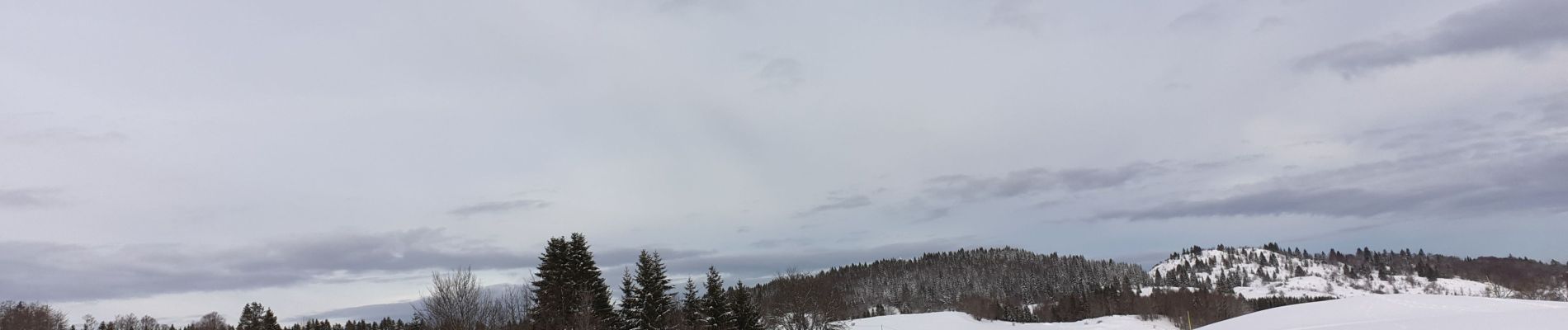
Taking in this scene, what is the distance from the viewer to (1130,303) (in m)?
168

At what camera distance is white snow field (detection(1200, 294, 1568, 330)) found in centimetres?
2073

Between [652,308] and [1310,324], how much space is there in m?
36.9

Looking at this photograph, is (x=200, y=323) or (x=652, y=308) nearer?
Result: (x=652, y=308)

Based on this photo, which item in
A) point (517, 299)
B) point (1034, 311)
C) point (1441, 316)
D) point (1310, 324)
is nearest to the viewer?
point (1441, 316)

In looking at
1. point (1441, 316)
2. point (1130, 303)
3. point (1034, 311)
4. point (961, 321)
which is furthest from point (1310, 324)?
point (1034, 311)

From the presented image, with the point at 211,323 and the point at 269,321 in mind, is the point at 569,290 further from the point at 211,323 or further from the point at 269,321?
the point at 211,323

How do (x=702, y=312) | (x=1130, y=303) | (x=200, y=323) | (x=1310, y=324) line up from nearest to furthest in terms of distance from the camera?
1. (x=1310, y=324)
2. (x=702, y=312)
3. (x=200, y=323)
4. (x=1130, y=303)

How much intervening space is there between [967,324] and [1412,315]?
111 meters

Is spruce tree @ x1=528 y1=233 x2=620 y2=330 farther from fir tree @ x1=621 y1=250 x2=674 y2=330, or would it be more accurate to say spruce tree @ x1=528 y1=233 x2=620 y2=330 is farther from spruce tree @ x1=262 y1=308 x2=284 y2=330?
spruce tree @ x1=262 y1=308 x2=284 y2=330

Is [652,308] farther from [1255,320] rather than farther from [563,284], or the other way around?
[1255,320]

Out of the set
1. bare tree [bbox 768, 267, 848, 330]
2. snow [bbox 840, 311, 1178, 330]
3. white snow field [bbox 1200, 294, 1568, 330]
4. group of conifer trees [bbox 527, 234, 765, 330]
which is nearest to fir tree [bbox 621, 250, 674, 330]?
group of conifer trees [bbox 527, 234, 765, 330]

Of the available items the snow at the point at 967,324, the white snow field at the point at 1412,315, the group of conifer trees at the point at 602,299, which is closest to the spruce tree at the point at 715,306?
the group of conifer trees at the point at 602,299

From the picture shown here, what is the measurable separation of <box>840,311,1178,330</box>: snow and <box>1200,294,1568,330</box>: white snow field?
83744 mm

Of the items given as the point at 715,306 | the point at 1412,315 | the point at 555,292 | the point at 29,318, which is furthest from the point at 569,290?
the point at 29,318
